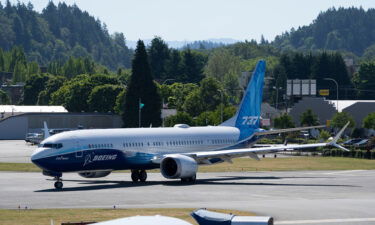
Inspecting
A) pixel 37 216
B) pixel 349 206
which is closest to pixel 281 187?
pixel 349 206

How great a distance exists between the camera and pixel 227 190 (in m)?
50.5

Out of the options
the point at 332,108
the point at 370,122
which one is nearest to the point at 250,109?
the point at 370,122

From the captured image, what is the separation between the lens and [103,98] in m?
178

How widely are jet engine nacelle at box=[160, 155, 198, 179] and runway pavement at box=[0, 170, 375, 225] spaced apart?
760mm

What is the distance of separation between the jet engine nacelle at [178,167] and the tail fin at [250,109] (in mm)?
9579

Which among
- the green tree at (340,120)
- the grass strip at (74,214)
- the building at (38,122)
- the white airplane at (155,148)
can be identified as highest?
the white airplane at (155,148)

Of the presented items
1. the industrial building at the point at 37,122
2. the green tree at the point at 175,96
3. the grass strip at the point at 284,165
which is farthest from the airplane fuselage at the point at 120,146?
the green tree at the point at 175,96

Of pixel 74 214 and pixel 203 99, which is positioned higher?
pixel 203 99

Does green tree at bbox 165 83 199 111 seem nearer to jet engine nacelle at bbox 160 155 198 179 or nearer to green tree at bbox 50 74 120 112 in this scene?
green tree at bbox 50 74 120 112

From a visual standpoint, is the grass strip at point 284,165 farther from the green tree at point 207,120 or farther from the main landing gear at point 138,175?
the green tree at point 207,120

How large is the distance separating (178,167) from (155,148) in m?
3.21

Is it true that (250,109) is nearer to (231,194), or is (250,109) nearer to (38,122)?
(231,194)

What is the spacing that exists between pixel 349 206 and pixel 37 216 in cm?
1522

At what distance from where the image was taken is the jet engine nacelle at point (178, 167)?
180 ft
